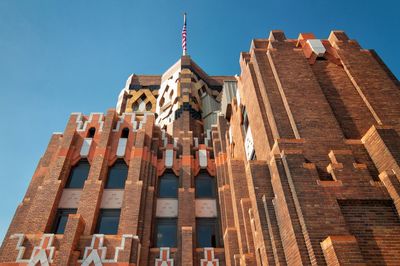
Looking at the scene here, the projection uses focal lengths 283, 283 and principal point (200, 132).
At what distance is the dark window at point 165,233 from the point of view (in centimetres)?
1460

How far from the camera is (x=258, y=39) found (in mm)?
13906

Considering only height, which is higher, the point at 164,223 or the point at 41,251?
the point at 164,223

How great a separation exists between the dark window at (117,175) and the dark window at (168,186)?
2.19 meters

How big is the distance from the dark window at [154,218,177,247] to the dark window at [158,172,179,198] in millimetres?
1635

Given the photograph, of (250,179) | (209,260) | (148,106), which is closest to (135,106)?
(148,106)

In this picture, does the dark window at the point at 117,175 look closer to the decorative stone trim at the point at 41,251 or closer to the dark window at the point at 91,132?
the dark window at the point at 91,132

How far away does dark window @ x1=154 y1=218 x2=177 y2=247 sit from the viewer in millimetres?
14602

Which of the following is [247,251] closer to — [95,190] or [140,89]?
[95,190]

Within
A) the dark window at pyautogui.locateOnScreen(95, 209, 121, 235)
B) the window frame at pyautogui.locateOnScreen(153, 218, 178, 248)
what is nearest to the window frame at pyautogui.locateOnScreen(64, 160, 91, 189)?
the dark window at pyautogui.locateOnScreen(95, 209, 121, 235)

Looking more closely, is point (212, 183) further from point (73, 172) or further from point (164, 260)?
point (73, 172)

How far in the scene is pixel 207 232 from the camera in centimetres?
1529

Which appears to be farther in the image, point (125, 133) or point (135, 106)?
point (135, 106)

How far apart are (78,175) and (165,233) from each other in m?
6.14

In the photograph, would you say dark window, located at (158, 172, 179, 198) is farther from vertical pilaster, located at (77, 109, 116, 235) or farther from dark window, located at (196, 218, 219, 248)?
vertical pilaster, located at (77, 109, 116, 235)
